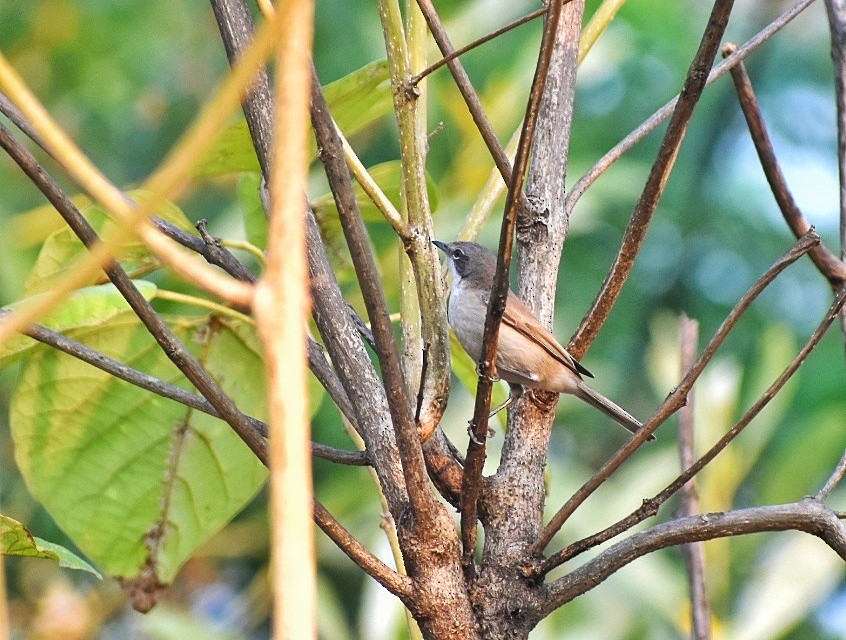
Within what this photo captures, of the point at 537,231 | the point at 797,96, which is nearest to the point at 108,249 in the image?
the point at 537,231

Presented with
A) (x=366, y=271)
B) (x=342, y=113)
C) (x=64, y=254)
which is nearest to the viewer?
(x=366, y=271)

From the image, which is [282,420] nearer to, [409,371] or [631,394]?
[409,371]

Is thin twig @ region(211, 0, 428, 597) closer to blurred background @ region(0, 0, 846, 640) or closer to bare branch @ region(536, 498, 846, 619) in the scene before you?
bare branch @ region(536, 498, 846, 619)

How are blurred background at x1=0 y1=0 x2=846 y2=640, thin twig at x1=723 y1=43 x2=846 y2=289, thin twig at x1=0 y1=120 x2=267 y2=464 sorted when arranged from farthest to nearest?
1. blurred background at x1=0 y1=0 x2=846 y2=640
2. thin twig at x1=723 y1=43 x2=846 y2=289
3. thin twig at x1=0 y1=120 x2=267 y2=464

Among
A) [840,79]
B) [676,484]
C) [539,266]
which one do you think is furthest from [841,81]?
[676,484]

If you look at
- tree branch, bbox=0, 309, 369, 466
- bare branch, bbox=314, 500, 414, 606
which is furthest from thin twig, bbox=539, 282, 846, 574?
tree branch, bbox=0, 309, 369, 466

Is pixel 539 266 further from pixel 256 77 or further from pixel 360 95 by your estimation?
pixel 256 77
